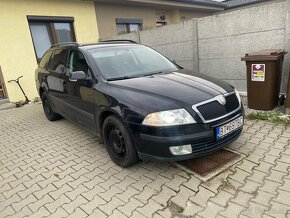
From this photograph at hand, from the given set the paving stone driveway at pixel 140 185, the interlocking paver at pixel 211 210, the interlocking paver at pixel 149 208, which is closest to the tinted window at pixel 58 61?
the paving stone driveway at pixel 140 185

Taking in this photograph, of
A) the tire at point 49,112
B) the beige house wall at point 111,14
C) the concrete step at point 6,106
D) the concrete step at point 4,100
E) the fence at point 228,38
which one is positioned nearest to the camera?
the fence at point 228,38

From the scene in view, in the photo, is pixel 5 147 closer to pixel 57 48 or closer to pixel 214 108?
pixel 57 48

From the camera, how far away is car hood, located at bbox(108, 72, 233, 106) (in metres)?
2.76

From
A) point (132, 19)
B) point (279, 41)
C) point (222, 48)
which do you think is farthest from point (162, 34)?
point (132, 19)

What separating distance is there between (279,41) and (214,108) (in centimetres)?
320

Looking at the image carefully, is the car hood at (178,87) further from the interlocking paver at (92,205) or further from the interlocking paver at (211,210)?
the interlocking paver at (92,205)

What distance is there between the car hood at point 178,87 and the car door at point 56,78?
64.6 inches

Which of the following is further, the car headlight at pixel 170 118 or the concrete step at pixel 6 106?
the concrete step at pixel 6 106

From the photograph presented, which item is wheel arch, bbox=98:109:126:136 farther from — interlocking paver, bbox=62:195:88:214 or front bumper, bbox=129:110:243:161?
interlocking paver, bbox=62:195:88:214

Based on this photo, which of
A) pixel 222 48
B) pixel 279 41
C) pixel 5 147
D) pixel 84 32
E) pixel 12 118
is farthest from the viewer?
pixel 84 32

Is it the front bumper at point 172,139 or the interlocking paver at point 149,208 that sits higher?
the front bumper at point 172,139

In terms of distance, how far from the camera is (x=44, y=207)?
2.63m

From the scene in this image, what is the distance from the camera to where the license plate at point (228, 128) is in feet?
8.98

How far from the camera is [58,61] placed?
470 cm
